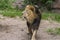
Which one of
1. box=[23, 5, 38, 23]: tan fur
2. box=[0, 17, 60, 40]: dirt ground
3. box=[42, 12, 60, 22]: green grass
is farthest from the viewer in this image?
box=[42, 12, 60, 22]: green grass

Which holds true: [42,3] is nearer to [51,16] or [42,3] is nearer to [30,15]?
[51,16]

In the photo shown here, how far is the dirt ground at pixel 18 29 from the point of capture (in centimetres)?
617

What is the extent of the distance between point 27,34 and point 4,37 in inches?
24.2

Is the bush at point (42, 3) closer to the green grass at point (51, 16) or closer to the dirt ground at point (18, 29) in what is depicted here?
the green grass at point (51, 16)

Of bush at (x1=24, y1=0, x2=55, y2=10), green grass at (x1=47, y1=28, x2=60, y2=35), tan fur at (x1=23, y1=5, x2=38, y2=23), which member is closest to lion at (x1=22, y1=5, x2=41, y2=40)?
tan fur at (x1=23, y1=5, x2=38, y2=23)

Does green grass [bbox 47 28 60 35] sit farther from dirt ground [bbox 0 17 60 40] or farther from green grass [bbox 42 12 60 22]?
green grass [bbox 42 12 60 22]

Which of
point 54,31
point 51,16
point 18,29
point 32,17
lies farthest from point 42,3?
point 32,17

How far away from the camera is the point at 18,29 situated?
273 inches

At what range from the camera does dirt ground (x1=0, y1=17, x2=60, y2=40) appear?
6.17 meters

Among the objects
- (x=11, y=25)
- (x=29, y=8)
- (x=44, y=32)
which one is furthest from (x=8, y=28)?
(x=29, y=8)

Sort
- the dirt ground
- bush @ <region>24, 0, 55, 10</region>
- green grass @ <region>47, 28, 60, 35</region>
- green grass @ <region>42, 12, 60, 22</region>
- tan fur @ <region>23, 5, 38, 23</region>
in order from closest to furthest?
tan fur @ <region>23, 5, 38, 23</region>
the dirt ground
green grass @ <region>47, 28, 60, 35</region>
green grass @ <region>42, 12, 60, 22</region>
bush @ <region>24, 0, 55, 10</region>

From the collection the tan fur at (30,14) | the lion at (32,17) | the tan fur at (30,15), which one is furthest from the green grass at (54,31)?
the tan fur at (30,15)

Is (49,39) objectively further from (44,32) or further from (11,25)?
(11,25)

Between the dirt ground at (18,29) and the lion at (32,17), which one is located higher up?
the lion at (32,17)
